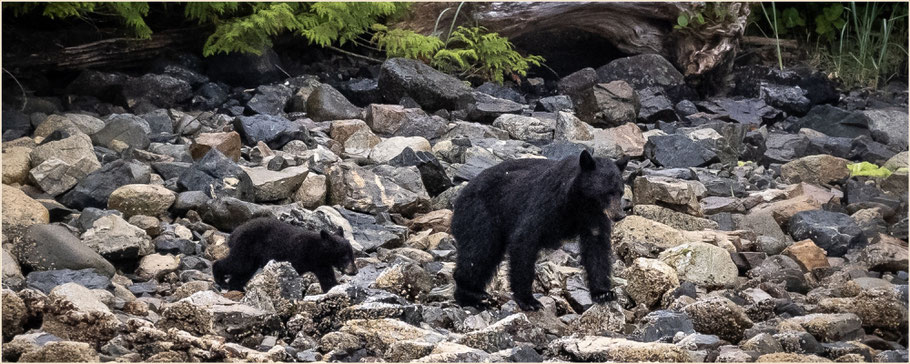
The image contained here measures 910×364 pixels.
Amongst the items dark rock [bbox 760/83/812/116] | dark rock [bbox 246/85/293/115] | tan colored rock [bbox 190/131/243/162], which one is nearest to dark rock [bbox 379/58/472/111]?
dark rock [bbox 246/85/293/115]

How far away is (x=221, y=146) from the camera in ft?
30.1

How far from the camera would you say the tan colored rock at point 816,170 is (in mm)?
9727

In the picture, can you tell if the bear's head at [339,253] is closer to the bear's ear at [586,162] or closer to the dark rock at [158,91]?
the bear's ear at [586,162]

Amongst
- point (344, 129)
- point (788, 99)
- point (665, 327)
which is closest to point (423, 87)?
point (344, 129)

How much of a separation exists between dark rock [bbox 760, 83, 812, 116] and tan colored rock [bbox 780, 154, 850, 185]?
3104mm

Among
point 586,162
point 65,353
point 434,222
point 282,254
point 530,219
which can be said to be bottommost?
point 434,222

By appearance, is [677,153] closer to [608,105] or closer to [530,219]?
[608,105]

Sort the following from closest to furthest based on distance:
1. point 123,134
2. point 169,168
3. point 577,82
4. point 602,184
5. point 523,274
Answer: point 602,184 < point 523,274 < point 169,168 < point 123,134 < point 577,82

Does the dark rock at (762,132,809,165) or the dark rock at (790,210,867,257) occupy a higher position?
the dark rock at (790,210,867,257)

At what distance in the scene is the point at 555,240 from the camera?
18.5 feet

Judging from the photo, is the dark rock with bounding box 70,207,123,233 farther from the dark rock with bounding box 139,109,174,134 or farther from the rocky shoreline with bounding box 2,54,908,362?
the dark rock with bounding box 139,109,174,134

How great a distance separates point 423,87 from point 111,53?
12.2 ft

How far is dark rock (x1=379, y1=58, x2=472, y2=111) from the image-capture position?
37.9 ft

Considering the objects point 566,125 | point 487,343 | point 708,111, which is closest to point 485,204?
point 487,343
